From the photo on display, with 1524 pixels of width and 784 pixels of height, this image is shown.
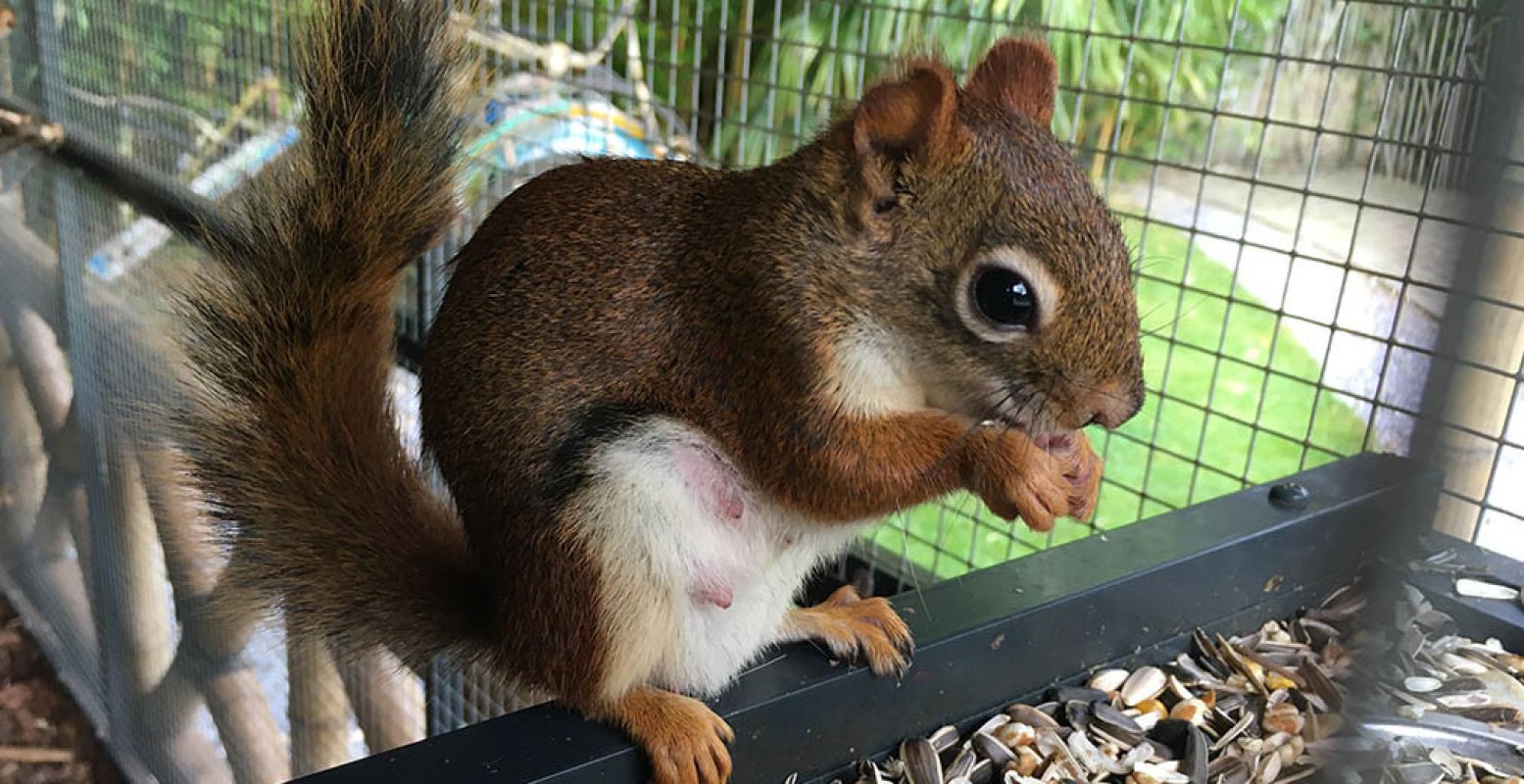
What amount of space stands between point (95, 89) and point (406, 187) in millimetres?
1828

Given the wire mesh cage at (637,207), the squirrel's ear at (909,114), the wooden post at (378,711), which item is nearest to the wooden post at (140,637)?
the wire mesh cage at (637,207)

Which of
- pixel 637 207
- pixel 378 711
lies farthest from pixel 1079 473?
pixel 378 711

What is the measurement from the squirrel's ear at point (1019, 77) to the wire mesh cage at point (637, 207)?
0.14 metres

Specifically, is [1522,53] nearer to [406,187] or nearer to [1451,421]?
[1451,421]

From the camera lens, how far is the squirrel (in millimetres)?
891

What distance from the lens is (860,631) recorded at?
1.02 m

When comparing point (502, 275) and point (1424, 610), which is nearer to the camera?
point (502, 275)

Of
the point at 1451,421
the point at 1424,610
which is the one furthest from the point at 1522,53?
the point at 1424,610

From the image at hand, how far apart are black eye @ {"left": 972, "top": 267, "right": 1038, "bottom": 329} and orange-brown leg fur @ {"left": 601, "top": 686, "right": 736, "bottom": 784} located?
0.38 m

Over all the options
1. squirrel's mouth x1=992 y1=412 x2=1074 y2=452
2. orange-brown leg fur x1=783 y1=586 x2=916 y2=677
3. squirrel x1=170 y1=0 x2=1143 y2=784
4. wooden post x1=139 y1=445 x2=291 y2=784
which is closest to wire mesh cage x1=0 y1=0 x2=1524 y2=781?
wooden post x1=139 y1=445 x2=291 y2=784

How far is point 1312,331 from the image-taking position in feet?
4.37

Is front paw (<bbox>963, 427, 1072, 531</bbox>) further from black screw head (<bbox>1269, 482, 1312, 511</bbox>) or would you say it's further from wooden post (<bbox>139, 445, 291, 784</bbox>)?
wooden post (<bbox>139, 445, 291, 784</bbox>)

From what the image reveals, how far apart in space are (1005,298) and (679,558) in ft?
1.03

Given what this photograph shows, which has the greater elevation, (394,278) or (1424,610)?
(394,278)
